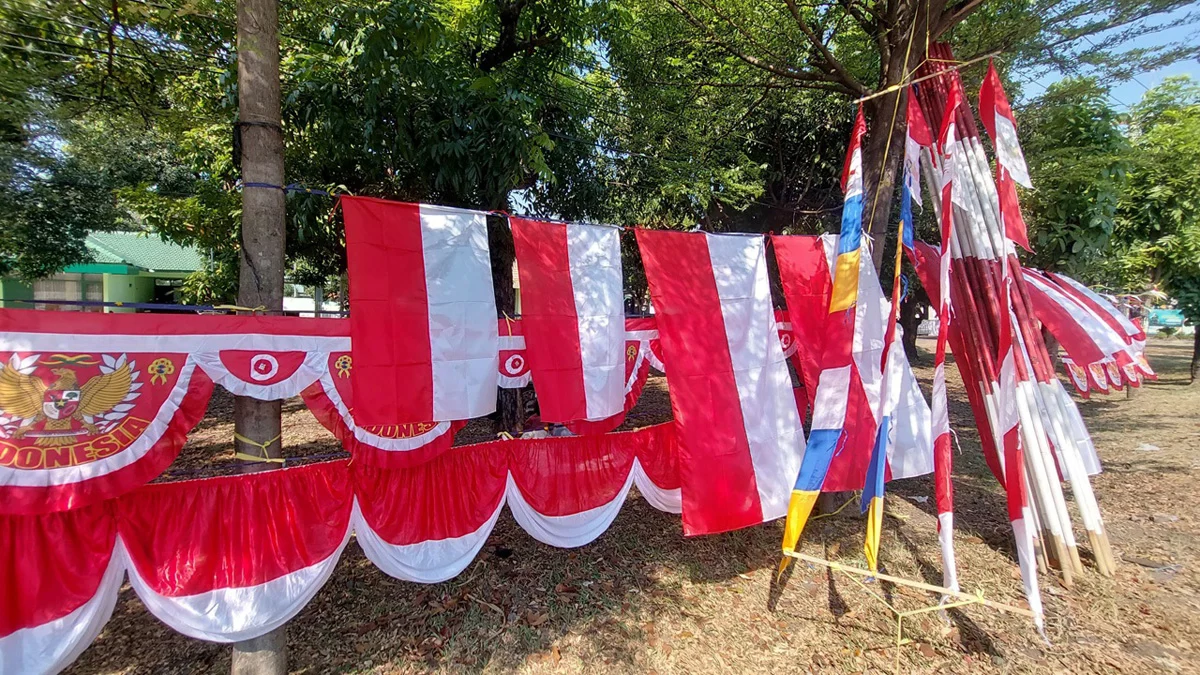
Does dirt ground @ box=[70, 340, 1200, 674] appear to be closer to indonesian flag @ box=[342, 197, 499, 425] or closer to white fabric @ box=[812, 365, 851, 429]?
white fabric @ box=[812, 365, 851, 429]

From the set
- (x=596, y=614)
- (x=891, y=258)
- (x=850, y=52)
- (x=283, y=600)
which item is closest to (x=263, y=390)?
(x=283, y=600)

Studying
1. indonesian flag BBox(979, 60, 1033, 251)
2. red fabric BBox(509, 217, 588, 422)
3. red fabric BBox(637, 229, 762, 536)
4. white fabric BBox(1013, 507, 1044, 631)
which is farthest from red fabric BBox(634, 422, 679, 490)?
indonesian flag BBox(979, 60, 1033, 251)

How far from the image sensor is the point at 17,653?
2.20m

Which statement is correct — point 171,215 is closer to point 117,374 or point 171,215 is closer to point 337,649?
point 117,374

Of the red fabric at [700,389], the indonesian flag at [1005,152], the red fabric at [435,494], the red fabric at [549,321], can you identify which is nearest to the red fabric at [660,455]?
the red fabric at [700,389]

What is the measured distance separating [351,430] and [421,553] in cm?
90

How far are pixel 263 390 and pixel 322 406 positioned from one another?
0.99ft

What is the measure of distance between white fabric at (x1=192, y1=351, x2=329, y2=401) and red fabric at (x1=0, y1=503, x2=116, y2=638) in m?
0.75

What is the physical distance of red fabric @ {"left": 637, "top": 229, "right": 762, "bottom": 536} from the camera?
11.8ft

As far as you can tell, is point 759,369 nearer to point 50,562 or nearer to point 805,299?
point 805,299

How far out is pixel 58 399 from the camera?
2252 mm

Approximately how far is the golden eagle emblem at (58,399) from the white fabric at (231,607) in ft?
2.04

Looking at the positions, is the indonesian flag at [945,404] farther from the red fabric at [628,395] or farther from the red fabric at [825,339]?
the red fabric at [628,395]

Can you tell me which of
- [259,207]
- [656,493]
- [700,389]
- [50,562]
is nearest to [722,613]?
[656,493]
